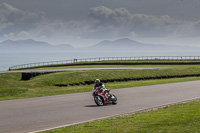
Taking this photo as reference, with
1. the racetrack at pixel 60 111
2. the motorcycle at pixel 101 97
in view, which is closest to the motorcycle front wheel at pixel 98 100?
the motorcycle at pixel 101 97

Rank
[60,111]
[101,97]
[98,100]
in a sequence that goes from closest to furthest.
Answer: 1. [60,111]
2. [98,100]
3. [101,97]

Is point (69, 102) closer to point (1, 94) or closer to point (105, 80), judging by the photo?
point (1, 94)

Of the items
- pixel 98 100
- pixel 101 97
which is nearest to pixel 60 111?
pixel 98 100

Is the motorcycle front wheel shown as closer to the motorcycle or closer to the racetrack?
the motorcycle

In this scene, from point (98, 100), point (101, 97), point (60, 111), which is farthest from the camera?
point (101, 97)

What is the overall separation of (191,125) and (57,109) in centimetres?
790

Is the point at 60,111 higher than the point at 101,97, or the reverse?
the point at 101,97

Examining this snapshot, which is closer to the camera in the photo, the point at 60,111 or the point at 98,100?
the point at 60,111

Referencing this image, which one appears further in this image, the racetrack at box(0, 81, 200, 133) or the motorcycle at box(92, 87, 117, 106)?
the motorcycle at box(92, 87, 117, 106)

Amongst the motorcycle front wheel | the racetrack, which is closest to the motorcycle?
the motorcycle front wheel

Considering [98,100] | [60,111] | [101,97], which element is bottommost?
[60,111]

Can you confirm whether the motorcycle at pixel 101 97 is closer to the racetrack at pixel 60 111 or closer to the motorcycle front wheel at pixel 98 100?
the motorcycle front wheel at pixel 98 100

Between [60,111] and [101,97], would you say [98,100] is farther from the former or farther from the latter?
[60,111]

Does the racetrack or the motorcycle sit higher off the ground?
the motorcycle
